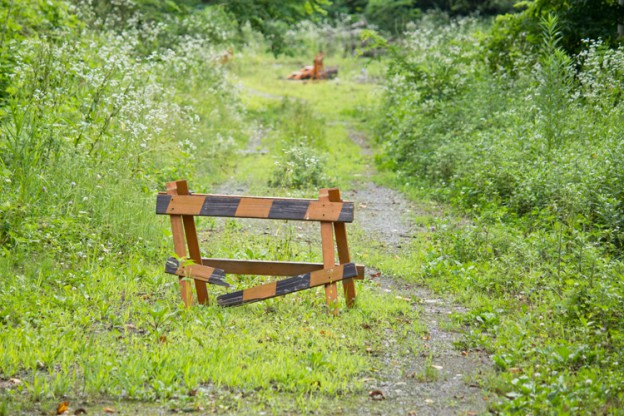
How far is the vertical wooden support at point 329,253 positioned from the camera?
21.3ft

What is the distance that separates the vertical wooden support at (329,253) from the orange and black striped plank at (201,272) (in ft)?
2.78

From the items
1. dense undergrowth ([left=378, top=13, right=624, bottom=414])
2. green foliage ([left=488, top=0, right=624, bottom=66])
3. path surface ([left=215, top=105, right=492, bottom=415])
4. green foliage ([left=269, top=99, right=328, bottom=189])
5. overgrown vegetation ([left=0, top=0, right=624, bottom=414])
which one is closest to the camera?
path surface ([left=215, top=105, right=492, bottom=415])

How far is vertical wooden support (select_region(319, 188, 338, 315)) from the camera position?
649 cm

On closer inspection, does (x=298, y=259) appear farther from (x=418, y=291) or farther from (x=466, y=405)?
(x=466, y=405)

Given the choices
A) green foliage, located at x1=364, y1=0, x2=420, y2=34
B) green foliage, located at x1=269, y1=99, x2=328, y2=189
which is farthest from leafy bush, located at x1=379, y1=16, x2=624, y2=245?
green foliage, located at x1=364, y1=0, x2=420, y2=34

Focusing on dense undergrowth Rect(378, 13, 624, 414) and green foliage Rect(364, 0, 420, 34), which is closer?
dense undergrowth Rect(378, 13, 624, 414)

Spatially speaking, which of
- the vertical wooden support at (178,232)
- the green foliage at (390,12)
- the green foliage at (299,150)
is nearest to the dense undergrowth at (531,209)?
the green foliage at (299,150)

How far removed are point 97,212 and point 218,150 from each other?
23.2 feet

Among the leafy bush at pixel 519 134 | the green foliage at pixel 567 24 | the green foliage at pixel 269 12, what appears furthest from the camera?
the green foliage at pixel 269 12

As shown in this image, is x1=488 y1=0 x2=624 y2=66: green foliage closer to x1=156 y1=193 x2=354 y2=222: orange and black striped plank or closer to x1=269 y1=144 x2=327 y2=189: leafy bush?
x1=269 y1=144 x2=327 y2=189: leafy bush

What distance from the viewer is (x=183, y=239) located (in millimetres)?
6738

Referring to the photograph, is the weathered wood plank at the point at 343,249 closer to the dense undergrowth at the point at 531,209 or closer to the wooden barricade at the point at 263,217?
the wooden barricade at the point at 263,217

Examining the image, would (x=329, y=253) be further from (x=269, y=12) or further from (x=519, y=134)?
(x=269, y=12)

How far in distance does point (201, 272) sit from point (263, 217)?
2.32ft
